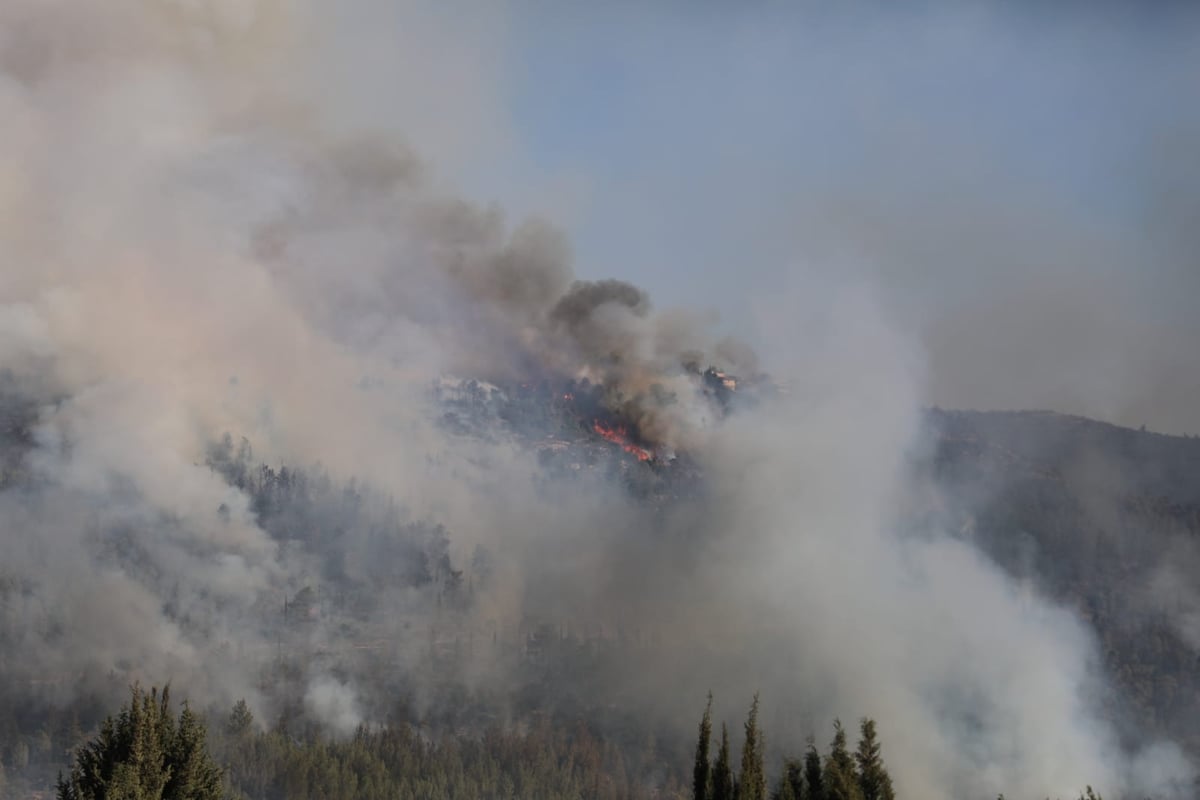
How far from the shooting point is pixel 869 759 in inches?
2945

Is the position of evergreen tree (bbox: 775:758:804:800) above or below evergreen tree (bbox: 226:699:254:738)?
below

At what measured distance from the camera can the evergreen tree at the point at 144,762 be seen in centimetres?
6538

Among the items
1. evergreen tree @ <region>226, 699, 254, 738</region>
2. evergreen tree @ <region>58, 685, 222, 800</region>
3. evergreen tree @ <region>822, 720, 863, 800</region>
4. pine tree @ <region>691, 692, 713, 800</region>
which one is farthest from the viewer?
evergreen tree @ <region>226, 699, 254, 738</region>

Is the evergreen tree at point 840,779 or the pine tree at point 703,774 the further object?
the pine tree at point 703,774

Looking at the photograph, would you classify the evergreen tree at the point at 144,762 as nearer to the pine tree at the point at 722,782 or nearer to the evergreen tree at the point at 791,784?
the pine tree at the point at 722,782

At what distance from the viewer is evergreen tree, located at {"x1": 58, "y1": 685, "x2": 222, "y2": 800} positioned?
6538 cm

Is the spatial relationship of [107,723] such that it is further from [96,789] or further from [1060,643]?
[1060,643]

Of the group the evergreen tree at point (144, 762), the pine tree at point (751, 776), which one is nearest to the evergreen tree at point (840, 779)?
the pine tree at point (751, 776)

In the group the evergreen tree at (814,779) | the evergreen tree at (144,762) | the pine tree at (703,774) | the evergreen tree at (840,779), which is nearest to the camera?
the evergreen tree at (144,762)

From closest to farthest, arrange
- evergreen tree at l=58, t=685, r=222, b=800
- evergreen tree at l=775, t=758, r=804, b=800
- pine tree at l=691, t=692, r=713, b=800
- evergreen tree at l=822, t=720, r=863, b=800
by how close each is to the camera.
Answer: evergreen tree at l=58, t=685, r=222, b=800 < evergreen tree at l=822, t=720, r=863, b=800 < pine tree at l=691, t=692, r=713, b=800 < evergreen tree at l=775, t=758, r=804, b=800

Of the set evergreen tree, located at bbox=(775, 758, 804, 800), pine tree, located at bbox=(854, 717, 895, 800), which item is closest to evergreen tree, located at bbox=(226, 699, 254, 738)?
evergreen tree, located at bbox=(775, 758, 804, 800)

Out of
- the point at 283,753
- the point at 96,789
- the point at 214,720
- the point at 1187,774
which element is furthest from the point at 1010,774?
the point at 214,720

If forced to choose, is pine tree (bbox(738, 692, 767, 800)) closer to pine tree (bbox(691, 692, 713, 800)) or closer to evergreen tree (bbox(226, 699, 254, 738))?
pine tree (bbox(691, 692, 713, 800))

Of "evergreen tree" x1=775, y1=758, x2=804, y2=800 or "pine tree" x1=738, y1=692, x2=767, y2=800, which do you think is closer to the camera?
"pine tree" x1=738, y1=692, x2=767, y2=800
